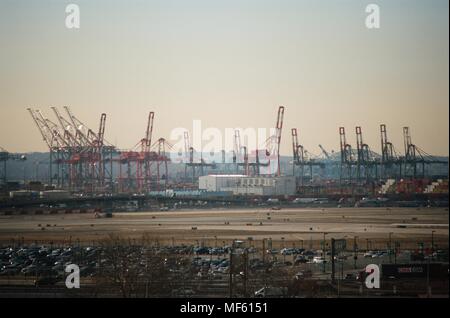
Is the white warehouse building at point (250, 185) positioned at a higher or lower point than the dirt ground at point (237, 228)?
higher

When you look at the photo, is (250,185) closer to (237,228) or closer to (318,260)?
(237,228)

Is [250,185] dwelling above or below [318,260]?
above

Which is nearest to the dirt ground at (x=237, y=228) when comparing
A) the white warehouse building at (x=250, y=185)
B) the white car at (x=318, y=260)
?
the white car at (x=318, y=260)

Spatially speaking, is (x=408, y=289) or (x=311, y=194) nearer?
(x=408, y=289)

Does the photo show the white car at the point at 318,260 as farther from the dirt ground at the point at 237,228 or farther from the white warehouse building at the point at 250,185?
the white warehouse building at the point at 250,185

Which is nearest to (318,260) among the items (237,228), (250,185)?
(237,228)
